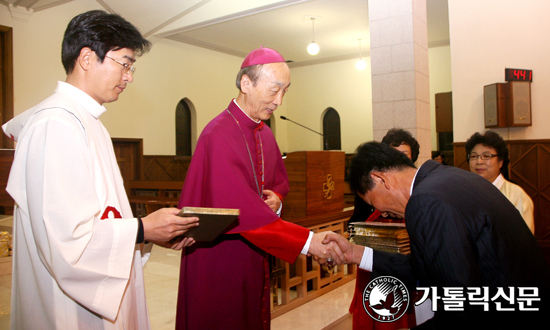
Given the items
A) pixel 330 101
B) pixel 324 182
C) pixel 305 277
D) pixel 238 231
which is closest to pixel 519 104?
pixel 324 182

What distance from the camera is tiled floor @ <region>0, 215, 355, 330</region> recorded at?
11.8 feet

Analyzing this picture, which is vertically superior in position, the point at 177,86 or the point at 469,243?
the point at 177,86

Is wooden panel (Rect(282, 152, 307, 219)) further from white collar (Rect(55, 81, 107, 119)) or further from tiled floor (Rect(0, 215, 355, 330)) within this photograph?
white collar (Rect(55, 81, 107, 119))

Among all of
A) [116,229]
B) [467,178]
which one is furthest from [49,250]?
[467,178]

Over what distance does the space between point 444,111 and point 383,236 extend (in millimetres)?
9456

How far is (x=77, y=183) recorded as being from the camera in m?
1.34

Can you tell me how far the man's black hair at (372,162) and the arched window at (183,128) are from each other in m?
11.9

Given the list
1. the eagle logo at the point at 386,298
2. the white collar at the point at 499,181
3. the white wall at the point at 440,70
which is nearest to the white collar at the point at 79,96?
the eagle logo at the point at 386,298

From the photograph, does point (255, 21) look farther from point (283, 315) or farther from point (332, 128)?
point (283, 315)

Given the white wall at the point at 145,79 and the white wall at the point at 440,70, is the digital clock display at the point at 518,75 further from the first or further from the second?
the white wall at the point at 145,79

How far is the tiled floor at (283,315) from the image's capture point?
3.60 m

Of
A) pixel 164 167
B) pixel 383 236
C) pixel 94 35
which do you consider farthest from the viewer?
pixel 164 167

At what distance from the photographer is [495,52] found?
22.9 feet

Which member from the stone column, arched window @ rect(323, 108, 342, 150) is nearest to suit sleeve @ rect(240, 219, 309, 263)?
the stone column
